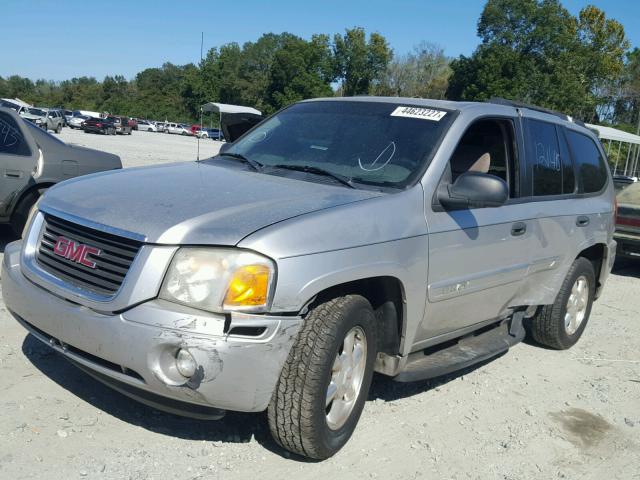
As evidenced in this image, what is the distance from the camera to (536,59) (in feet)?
170

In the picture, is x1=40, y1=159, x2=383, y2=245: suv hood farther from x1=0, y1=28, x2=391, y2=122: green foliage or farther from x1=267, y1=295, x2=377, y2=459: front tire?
x1=0, y1=28, x2=391, y2=122: green foliage

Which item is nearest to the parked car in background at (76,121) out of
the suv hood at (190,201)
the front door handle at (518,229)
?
the suv hood at (190,201)

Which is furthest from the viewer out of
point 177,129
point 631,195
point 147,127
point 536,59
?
point 147,127

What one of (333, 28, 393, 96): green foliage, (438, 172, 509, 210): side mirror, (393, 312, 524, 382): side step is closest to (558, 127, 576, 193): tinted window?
(393, 312, 524, 382): side step

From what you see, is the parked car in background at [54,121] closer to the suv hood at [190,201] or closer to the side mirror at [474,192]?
the suv hood at [190,201]

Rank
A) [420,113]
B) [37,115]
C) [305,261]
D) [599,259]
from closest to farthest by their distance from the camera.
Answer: [305,261] < [420,113] < [599,259] < [37,115]

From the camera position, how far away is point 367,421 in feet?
12.7

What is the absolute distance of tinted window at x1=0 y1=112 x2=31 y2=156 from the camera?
23.1ft

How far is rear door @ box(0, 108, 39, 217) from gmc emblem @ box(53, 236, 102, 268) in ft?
13.3

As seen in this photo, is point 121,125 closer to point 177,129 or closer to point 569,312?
point 177,129

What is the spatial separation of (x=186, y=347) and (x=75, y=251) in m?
0.84

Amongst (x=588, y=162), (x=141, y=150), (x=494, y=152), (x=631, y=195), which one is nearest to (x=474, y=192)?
(x=494, y=152)

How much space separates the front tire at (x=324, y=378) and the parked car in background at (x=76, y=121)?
5711cm

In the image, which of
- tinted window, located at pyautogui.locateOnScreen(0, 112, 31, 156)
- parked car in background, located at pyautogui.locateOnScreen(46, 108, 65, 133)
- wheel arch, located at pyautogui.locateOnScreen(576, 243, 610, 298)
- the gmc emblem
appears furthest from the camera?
parked car in background, located at pyautogui.locateOnScreen(46, 108, 65, 133)
